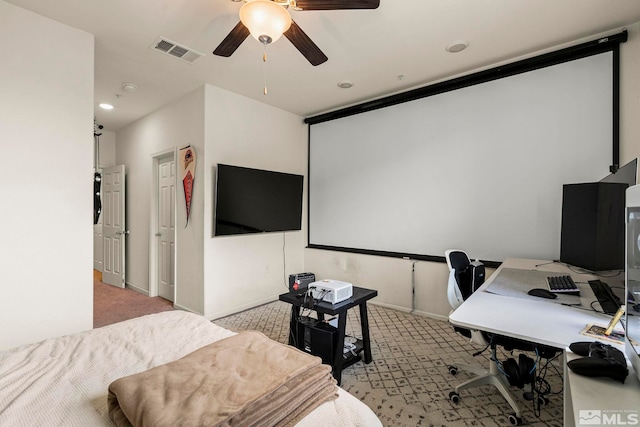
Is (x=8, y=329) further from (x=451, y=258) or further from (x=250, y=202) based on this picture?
(x=451, y=258)

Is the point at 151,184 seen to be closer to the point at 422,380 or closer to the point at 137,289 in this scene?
the point at 137,289

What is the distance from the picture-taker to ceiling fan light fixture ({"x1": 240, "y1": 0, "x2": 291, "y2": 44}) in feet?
5.57


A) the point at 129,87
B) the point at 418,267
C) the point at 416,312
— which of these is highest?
the point at 129,87

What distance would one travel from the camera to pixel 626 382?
96cm

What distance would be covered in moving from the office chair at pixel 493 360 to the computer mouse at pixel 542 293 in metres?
0.29

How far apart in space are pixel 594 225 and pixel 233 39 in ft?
9.24

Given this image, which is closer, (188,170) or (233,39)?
(233,39)

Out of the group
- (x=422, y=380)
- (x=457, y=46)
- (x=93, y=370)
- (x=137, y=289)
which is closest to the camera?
(x=93, y=370)

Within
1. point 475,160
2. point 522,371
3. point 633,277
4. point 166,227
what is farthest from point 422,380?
point 166,227

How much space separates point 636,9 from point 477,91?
124 cm

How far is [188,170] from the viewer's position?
3.77 meters

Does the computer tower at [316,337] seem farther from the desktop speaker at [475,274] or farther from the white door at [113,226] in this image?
the white door at [113,226]

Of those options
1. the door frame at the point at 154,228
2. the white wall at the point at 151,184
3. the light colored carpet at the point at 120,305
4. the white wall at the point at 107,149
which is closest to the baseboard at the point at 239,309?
the white wall at the point at 151,184

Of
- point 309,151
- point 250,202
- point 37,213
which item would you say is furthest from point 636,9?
point 37,213
